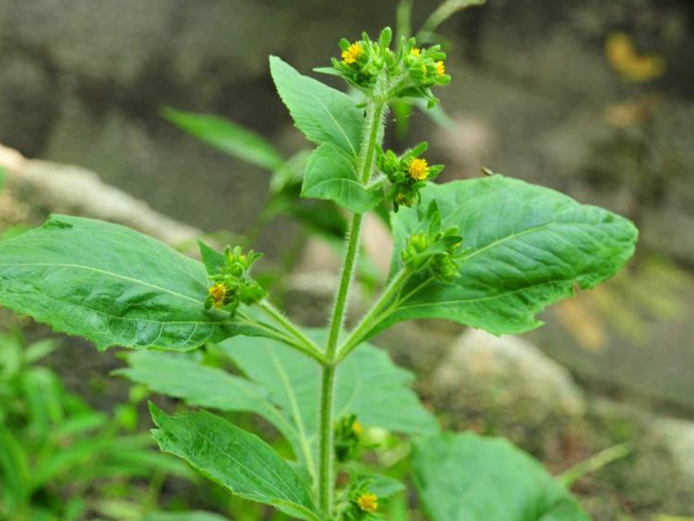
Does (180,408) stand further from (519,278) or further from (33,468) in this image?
(519,278)

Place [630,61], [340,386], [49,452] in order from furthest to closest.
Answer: [630,61]
[49,452]
[340,386]

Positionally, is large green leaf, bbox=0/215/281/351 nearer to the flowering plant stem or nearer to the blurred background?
the flowering plant stem

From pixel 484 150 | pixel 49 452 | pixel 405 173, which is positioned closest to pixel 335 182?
pixel 405 173

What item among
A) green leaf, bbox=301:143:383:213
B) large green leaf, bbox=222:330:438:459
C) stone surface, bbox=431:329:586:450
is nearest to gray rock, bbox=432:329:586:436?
stone surface, bbox=431:329:586:450

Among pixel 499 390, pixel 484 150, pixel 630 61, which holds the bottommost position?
pixel 499 390

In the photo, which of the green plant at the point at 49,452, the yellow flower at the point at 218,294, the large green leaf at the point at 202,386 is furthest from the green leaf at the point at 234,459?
the green plant at the point at 49,452

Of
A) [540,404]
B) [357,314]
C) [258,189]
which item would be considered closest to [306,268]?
[258,189]

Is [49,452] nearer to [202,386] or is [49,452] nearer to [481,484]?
[202,386]
